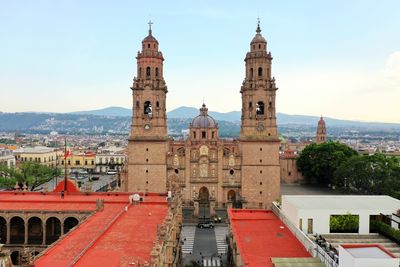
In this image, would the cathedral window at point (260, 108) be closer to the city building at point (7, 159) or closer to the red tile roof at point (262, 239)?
the red tile roof at point (262, 239)

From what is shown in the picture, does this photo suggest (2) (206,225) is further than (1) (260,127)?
No

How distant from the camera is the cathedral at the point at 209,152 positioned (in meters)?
62.0

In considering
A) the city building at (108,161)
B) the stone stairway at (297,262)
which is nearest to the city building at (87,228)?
the stone stairway at (297,262)

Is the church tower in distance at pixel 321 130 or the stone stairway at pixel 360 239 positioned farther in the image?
the church tower in distance at pixel 321 130

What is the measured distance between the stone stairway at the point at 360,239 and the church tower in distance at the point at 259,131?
2967 cm

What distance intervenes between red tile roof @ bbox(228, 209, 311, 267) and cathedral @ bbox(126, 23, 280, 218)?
20.8 m

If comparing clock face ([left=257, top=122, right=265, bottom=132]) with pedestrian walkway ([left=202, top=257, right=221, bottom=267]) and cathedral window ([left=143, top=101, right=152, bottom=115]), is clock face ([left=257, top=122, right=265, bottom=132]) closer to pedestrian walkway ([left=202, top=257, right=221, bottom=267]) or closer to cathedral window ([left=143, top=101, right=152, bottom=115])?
cathedral window ([left=143, top=101, right=152, bottom=115])

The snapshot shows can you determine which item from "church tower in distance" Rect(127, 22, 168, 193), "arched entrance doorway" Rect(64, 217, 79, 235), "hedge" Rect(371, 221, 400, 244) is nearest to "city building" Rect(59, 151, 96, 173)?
"church tower in distance" Rect(127, 22, 168, 193)

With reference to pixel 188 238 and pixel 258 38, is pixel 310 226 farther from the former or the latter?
pixel 258 38

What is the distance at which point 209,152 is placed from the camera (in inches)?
2591

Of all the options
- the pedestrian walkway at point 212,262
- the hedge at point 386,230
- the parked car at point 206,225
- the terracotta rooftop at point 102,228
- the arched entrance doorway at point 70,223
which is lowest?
the pedestrian walkway at point 212,262

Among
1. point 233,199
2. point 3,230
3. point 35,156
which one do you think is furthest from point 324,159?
point 35,156

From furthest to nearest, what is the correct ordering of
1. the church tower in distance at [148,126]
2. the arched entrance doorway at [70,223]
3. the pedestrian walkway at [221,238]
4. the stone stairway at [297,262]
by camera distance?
1. the church tower in distance at [148,126]
2. the pedestrian walkway at [221,238]
3. the arched entrance doorway at [70,223]
4. the stone stairway at [297,262]

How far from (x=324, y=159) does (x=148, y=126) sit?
37.2 metres
